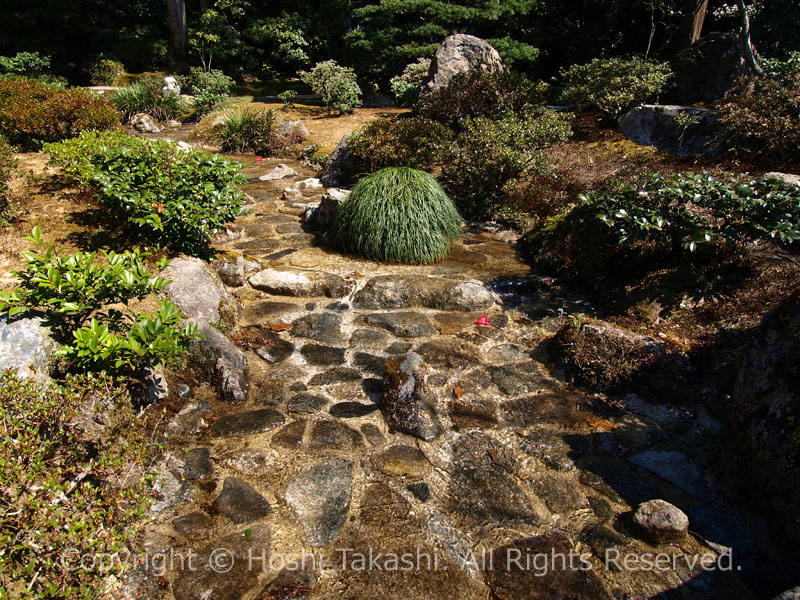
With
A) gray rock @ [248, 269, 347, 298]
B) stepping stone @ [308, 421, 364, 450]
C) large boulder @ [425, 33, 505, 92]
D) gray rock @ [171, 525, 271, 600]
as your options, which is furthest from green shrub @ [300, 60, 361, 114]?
gray rock @ [171, 525, 271, 600]

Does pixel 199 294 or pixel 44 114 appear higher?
pixel 44 114

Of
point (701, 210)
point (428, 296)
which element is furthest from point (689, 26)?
point (428, 296)

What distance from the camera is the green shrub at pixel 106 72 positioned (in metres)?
17.3

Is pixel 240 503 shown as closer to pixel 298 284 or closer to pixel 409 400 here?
pixel 409 400

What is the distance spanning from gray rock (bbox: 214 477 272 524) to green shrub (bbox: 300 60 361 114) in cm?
1216

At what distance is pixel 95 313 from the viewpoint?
3164mm

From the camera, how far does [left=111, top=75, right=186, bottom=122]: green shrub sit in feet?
40.3

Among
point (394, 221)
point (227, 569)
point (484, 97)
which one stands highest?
point (484, 97)

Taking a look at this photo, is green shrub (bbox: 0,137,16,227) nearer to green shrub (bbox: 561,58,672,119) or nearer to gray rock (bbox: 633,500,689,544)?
gray rock (bbox: 633,500,689,544)

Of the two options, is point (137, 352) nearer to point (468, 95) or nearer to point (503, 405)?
point (503, 405)

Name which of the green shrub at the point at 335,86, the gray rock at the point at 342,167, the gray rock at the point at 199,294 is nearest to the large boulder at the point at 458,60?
the green shrub at the point at 335,86

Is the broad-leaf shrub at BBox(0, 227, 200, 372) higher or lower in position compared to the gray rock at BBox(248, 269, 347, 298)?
higher

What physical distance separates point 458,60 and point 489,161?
5821mm

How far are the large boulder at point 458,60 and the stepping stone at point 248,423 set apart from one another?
375 inches
